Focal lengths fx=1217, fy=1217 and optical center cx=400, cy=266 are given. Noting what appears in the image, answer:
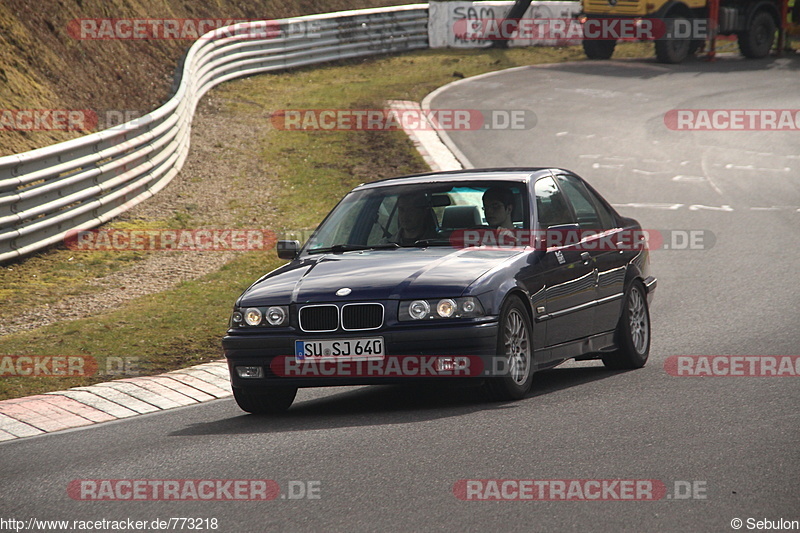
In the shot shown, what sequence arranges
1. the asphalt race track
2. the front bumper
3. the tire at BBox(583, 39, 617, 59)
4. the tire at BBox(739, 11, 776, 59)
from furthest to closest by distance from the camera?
the tire at BBox(583, 39, 617, 59) < the tire at BBox(739, 11, 776, 59) < the front bumper < the asphalt race track

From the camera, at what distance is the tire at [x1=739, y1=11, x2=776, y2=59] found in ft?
109

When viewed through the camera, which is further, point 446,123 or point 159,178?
point 446,123

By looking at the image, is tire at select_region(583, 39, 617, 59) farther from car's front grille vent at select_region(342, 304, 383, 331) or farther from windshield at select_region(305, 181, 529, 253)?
car's front grille vent at select_region(342, 304, 383, 331)

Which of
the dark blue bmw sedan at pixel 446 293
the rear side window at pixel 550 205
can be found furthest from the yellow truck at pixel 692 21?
the rear side window at pixel 550 205

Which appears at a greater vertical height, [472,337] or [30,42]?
[30,42]

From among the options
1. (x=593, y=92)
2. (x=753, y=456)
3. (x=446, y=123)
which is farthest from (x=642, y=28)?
(x=753, y=456)

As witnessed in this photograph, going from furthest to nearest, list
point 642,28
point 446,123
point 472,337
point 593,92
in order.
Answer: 1. point 642,28
2. point 593,92
3. point 446,123
4. point 472,337

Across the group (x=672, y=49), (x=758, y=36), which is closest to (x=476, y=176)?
(x=672, y=49)

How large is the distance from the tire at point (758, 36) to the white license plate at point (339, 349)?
28.4m

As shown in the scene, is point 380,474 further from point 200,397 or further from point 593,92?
point 593,92

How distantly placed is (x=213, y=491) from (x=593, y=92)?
23504mm

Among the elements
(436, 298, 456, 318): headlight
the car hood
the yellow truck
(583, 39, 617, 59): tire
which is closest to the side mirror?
the car hood

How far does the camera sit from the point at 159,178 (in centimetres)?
1814

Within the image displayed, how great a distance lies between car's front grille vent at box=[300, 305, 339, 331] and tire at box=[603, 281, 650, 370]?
9.25 ft
